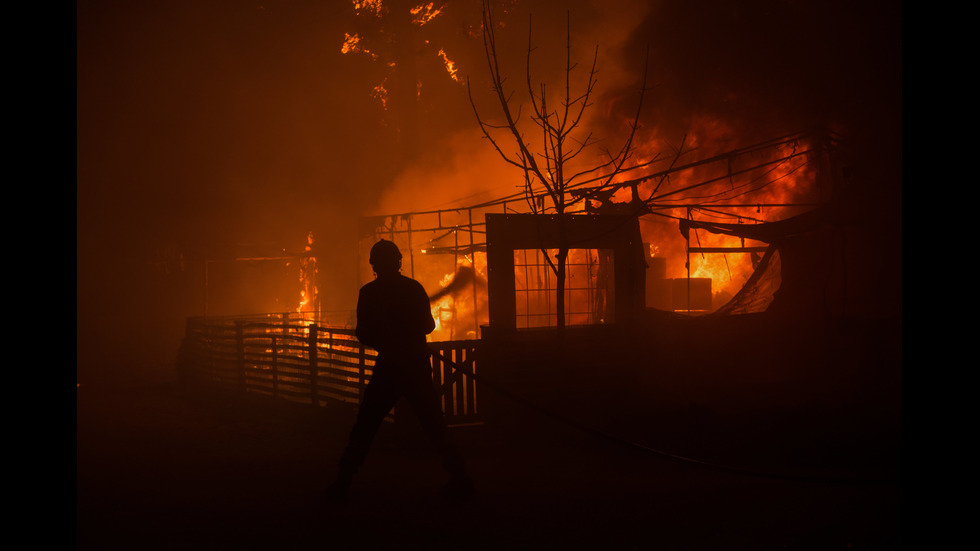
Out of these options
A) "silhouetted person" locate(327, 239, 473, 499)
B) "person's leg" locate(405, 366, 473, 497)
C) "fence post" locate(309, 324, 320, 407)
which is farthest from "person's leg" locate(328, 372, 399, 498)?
"fence post" locate(309, 324, 320, 407)

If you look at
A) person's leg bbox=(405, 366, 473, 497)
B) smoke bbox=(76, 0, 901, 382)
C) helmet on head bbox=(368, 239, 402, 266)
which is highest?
smoke bbox=(76, 0, 901, 382)

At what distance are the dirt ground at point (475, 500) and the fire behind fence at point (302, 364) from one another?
0.79 metres

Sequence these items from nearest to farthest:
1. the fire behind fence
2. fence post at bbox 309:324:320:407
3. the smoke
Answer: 1. the fire behind fence
2. fence post at bbox 309:324:320:407
3. the smoke

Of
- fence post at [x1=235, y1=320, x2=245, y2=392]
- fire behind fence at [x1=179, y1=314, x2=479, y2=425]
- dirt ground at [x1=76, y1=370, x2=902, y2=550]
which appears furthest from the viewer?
fence post at [x1=235, y1=320, x2=245, y2=392]

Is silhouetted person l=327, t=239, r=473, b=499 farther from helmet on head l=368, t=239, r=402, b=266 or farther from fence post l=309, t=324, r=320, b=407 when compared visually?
fence post l=309, t=324, r=320, b=407

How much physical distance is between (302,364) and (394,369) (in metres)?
6.42

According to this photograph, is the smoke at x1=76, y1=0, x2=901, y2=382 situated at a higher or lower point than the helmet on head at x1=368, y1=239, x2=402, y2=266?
higher

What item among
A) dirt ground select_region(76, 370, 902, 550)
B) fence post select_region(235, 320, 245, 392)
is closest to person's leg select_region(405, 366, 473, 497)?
dirt ground select_region(76, 370, 902, 550)

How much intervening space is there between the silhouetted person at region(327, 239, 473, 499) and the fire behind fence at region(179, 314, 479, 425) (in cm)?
98

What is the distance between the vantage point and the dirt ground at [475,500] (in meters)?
4.26

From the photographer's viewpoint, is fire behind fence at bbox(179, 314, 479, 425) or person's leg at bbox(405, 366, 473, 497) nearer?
person's leg at bbox(405, 366, 473, 497)

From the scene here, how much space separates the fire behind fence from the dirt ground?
2.58 feet

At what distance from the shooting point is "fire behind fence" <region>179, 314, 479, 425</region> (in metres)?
8.29

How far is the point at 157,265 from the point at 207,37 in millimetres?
20948
